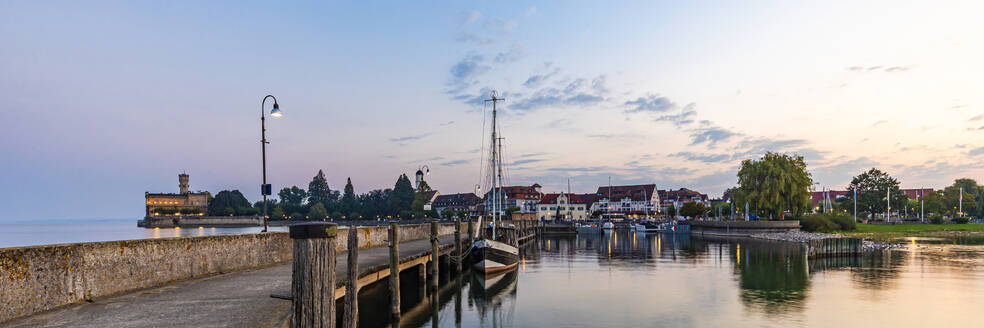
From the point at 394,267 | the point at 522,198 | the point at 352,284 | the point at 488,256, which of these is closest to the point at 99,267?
the point at 352,284

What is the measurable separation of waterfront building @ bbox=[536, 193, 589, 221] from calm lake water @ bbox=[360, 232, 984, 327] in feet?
401

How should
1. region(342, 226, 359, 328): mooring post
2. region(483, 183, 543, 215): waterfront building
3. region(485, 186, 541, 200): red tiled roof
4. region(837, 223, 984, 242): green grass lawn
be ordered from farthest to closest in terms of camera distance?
region(485, 186, 541, 200): red tiled roof → region(483, 183, 543, 215): waterfront building → region(837, 223, 984, 242): green grass lawn → region(342, 226, 359, 328): mooring post

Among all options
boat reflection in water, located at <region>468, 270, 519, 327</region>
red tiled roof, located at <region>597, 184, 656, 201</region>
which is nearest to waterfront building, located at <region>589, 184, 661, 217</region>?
red tiled roof, located at <region>597, 184, 656, 201</region>

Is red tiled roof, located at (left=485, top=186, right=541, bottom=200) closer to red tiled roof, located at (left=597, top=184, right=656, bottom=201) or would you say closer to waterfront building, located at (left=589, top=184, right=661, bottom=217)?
waterfront building, located at (left=589, top=184, right=661, bottom=217)

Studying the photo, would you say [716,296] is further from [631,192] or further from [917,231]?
[631,192]

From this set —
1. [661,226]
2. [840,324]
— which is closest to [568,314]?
[840,324]

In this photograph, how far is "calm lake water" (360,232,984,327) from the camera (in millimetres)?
22016

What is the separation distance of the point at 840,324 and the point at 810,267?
71.3ft

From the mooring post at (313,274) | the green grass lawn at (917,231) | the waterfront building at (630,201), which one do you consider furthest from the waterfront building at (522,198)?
the mooring post at (313,274)

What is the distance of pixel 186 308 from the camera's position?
1052 cm

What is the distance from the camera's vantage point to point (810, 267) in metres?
40.5

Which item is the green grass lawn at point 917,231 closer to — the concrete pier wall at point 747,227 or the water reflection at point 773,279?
the concrete pier wall at point 747,227

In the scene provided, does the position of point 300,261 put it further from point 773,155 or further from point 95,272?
point 773,155

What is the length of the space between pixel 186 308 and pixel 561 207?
161 m
